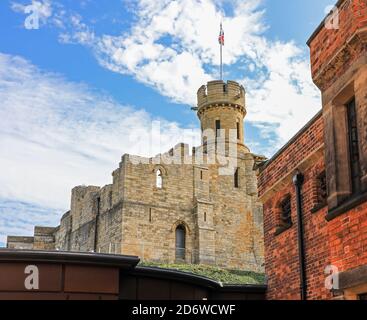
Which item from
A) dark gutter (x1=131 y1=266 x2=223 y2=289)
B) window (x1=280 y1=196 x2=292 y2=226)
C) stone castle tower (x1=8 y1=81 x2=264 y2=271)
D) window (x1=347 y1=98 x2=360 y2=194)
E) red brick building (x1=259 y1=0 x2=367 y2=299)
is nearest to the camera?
red brick building (x1=259 y1=0 x2=367 y2=299)

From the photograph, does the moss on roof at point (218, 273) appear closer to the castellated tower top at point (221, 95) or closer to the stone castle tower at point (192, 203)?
the stone castle tower at point (192, 203)

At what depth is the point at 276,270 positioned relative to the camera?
14.6 m

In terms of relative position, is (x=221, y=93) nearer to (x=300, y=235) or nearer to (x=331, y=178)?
(x=300, y=235)

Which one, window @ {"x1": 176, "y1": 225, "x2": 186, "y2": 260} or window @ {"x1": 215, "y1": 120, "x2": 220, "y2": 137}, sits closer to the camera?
window @ {"x1": 176, "y1": 225, "x2": 186, "y2": 260}

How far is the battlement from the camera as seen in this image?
181ft

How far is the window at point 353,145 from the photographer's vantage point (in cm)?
1009

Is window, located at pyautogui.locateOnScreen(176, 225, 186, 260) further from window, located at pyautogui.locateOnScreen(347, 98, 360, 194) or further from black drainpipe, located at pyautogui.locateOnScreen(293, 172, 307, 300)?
window, located at pyautogui.locateOnScreen(347, 98, 360, 194)

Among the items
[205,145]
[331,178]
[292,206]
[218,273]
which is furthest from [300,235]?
[205,145]

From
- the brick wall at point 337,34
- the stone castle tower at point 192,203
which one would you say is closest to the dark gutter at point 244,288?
the brick wall at point 337,34

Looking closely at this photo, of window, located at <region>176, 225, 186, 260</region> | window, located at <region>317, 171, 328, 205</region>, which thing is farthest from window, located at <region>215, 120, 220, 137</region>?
window, located at <region>317, 171, 328, 205</region>

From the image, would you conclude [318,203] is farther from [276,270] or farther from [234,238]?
[234,238]

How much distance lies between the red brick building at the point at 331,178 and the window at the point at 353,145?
0.05ft

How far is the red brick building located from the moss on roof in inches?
1065
